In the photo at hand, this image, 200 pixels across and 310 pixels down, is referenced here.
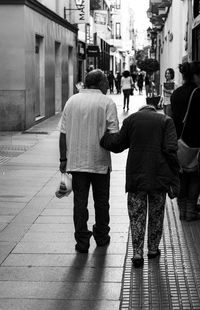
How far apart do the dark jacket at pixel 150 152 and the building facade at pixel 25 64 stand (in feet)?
44.6

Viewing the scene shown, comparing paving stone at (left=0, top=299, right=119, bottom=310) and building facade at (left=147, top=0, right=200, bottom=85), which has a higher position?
building facade at (left=147, top=0, right=200, bottom=85)

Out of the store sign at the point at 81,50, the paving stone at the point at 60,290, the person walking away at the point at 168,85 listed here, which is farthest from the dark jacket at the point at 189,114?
the store sign at the point at 81,50

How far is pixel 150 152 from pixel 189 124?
72.3 inches

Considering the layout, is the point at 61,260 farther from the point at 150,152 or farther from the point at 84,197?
the point at 150,152

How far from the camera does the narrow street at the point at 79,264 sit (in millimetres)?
5309

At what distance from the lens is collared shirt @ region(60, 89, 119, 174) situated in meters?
6.56

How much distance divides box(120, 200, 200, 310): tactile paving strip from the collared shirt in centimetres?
99

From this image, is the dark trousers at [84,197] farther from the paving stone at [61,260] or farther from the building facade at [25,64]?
the building facade at [25,64]

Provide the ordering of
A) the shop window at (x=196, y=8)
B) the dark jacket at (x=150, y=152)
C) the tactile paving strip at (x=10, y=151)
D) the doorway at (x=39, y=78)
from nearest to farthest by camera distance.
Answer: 1. the dark jacket at (x=150, y=152)
2. the tactile paving strip at (x=10, y=151)
3. the shop window at (x=196, y=8)
4. the doorway at (x=39, y=78)

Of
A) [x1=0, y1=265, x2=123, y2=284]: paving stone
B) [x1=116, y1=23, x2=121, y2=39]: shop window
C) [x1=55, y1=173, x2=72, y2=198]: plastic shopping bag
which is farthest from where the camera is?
[x1=116, y1=23, x2=121, y2=39]: shop window

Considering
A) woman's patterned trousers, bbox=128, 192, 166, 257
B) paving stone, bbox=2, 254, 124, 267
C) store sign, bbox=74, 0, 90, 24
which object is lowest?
paving stone, bbox=2, 254, 124, 267

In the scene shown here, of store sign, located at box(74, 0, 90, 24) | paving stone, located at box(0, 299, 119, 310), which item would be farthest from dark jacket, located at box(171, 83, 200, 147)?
store sign, located at box(74, 0, 90, 24)

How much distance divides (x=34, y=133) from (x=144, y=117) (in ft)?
42.7

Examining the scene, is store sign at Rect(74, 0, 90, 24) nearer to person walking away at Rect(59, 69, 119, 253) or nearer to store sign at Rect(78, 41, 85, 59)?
store sign at Rect(78, 41, 85, 59)
